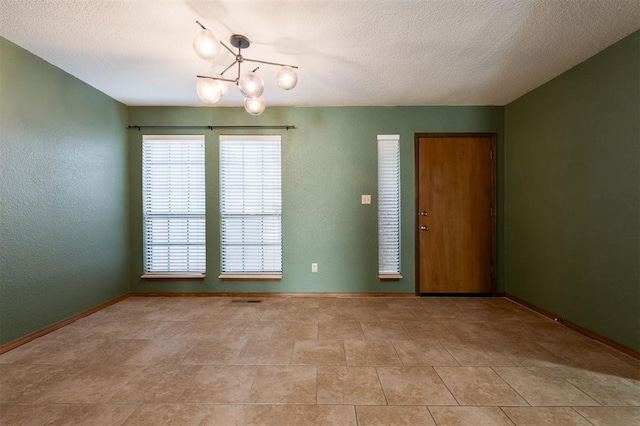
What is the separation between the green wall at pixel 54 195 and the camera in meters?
2.44

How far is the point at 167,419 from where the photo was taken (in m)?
1.61

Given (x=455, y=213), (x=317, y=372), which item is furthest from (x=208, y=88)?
(x=455, y=213)

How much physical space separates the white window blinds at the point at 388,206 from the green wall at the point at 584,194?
5.08 feet

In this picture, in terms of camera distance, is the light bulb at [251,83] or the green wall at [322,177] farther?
the green wall at [322,177]

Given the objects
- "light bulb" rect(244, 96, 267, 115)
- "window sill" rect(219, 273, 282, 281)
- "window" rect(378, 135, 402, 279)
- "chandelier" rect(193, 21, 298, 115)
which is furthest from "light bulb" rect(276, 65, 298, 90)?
"window sill" rect(219, 273, 282, 281)

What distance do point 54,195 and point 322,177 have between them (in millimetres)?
2976

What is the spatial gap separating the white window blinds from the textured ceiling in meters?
0.89

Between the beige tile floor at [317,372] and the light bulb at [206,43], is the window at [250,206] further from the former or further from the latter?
the light bulb at [206,43]

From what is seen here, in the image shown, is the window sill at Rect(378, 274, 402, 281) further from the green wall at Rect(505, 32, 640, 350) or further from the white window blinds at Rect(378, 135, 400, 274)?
the green wall at Rect(505, 32, 640, 350)

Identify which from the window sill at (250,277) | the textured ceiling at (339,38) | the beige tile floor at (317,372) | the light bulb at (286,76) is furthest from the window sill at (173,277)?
the light bulb at (286,76)

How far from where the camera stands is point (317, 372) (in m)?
2.05

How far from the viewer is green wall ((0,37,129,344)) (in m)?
2.44

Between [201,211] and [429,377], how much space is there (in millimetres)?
3379

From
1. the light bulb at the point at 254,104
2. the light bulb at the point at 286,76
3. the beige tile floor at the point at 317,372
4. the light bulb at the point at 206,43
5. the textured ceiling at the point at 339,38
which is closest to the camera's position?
the beige tile floor at the point at 317,372
